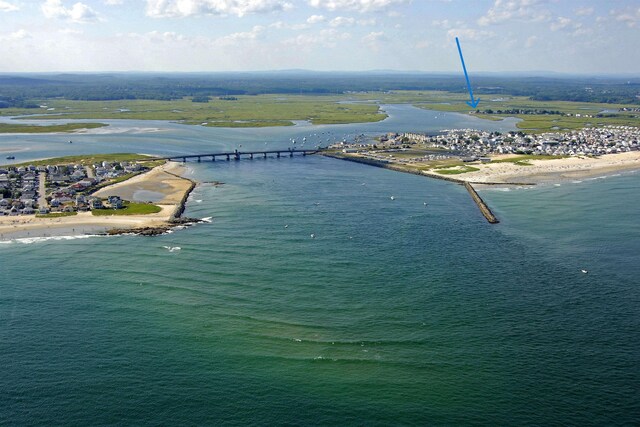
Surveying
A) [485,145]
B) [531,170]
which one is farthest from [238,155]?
[531,170]

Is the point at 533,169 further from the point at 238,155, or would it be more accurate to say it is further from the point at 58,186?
the point at 58,186

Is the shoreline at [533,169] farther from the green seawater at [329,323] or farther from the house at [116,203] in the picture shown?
the house at [116,203]

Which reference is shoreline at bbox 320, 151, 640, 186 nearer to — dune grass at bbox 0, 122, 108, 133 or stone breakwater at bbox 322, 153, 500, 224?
stone breakwater at bbox 322, 153, 500, 224

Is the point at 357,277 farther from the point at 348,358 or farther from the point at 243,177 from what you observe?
the point at 243,177

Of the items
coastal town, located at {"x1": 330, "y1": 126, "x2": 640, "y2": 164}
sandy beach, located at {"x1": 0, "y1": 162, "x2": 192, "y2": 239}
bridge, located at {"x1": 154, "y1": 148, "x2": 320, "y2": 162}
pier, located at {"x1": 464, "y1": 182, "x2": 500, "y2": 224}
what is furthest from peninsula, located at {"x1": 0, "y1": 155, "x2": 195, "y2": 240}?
coastal town, located at {"x1": 330, "y1": 126, "x2": 640, "y2": 164}

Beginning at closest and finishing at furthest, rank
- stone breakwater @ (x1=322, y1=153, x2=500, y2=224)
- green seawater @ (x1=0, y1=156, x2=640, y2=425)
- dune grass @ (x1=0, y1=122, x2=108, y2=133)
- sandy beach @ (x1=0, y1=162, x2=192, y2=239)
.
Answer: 1. green seawater @ (x1=0, y1=156, x2=640, y2=425)
2. sandy beach @ (x1=0, y1=162, x2=192, y2=239)
3. stone breakwater @ (x1=322, y1=153, x2=500, y2=224)
4. dune grass @ (x1=0, y1=122, x2=108, y2=133)

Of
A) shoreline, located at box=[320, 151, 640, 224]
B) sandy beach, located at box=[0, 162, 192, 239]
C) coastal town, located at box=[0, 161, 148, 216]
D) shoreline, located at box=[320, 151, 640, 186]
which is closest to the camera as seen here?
sandy beach, located at box=[0, 162, 192, 239]

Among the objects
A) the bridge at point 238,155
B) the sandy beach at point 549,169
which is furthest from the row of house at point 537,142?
the bridge at point 238,155
